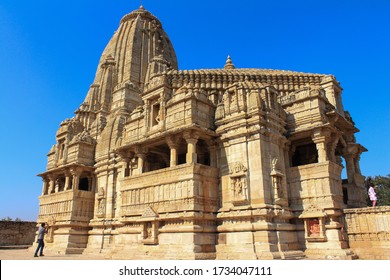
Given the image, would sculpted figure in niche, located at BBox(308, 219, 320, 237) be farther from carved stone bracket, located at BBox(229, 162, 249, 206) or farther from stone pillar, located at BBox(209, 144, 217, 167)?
stone pillar, located at BBox(209, 144, 217, 167)

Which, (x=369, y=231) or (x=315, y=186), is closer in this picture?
(x=369, y=231)

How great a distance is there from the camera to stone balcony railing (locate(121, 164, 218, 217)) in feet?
58.3

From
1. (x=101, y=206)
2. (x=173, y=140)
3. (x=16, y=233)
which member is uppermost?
(x=173, y=140)

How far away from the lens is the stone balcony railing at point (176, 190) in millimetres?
17781

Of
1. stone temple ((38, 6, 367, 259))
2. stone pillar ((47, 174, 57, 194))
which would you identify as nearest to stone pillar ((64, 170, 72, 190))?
stone pillar ((47, 174, 57, 194))

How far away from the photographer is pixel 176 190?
725 inches

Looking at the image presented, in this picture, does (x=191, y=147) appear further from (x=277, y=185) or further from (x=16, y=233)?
(x=16, y=233)

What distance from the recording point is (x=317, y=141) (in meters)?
19.0

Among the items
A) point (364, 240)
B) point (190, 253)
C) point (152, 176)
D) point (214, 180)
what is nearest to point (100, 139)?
point (152, 176)

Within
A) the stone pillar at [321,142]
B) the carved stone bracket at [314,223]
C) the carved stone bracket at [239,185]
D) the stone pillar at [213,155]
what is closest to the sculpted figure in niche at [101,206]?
the stone pillar at [213,155]

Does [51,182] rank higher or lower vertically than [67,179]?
higher

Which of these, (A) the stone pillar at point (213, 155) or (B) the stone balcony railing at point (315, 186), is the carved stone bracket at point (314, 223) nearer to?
(B) the stone balcony railing at point (315, 186)

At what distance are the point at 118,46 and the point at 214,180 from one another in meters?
29.2

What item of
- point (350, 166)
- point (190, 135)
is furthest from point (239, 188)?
point (350, 166)
